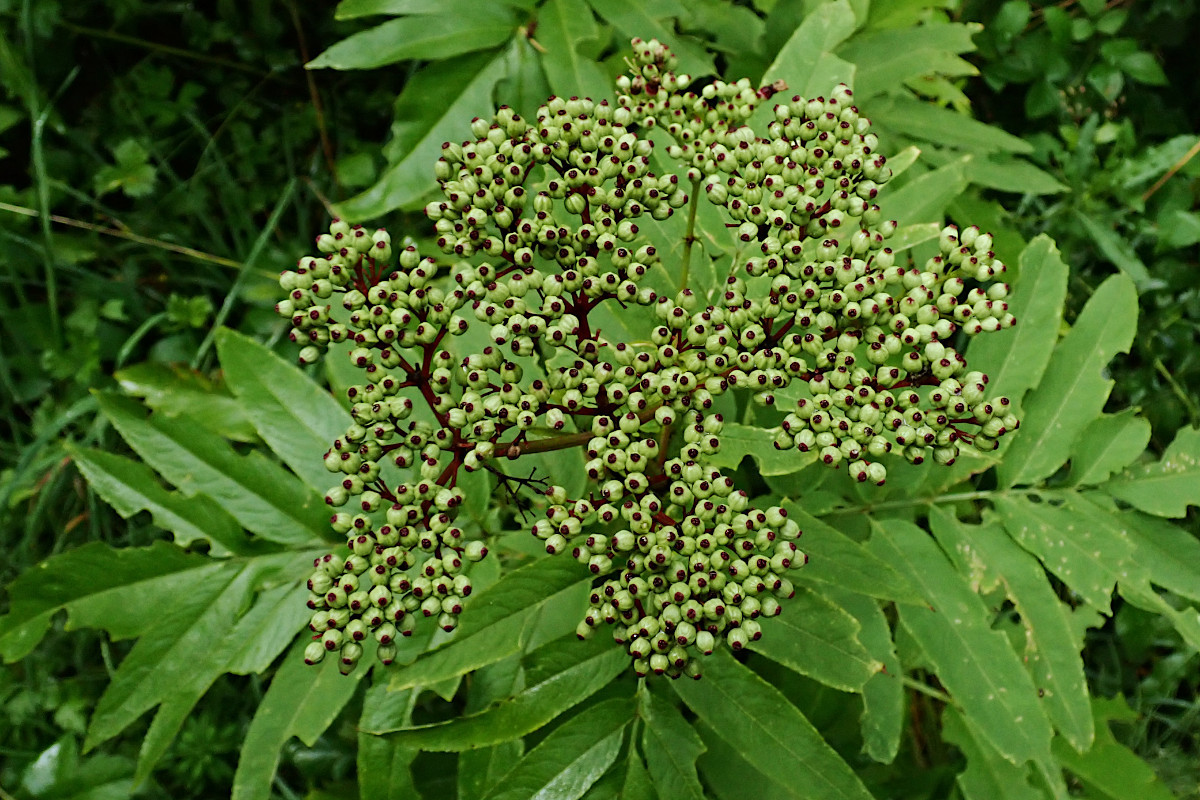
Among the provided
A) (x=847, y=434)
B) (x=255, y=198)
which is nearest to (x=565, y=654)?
(x=847, y=434)

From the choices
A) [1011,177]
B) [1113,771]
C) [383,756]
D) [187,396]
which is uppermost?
[1011,177]

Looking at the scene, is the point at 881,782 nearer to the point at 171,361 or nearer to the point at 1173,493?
the point at 1173,493

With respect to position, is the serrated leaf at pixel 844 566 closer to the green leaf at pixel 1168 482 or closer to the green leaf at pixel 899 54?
the green leaf at pixel 1168 482

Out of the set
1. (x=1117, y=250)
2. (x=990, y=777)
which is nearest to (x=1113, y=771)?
(x=990, y=777)

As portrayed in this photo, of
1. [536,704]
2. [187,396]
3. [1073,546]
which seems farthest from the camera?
[187,396]

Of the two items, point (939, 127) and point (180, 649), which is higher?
point (939, 127)

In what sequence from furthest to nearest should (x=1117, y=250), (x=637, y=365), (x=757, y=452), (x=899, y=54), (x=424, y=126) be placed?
(x=1117, y=250)
(x=899, y=54)
(x=424, y=126)
(x=757, y=452)
(x=637, y=365)

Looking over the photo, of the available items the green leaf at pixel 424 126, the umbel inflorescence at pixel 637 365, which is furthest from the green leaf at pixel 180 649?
the green leaf at pixel 424 126

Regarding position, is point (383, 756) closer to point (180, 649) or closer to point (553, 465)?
point (180, 649)
